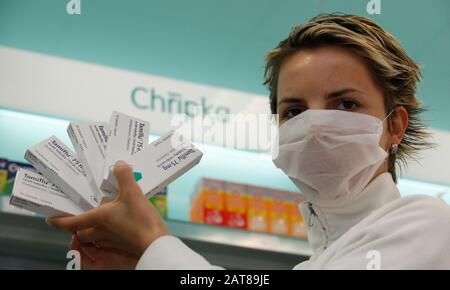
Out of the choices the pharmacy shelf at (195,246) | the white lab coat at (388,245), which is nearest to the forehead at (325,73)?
the white lab coat at (388,245)

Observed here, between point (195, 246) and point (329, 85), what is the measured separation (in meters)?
1.68

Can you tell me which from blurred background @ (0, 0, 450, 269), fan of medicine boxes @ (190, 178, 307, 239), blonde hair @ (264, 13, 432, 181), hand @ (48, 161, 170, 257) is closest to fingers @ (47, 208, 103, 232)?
hand @ (48, 161, 170, 257)

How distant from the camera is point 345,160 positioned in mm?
1592

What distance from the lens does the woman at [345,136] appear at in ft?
4.21

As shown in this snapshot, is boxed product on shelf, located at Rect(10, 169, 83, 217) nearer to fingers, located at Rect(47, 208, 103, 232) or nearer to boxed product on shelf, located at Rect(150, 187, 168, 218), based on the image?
fingers, located at Rect(47, 208, 103, 232)

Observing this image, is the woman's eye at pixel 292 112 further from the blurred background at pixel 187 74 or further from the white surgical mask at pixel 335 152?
the blurred background at pixel 187 74

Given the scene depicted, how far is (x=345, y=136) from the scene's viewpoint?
1596 mm

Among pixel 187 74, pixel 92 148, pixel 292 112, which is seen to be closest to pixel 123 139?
pixel 92 148

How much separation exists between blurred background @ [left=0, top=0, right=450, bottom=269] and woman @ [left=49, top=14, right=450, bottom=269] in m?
1.56

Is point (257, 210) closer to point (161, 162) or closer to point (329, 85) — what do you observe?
point (329, 85)

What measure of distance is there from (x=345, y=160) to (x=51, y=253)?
1630 millimetres

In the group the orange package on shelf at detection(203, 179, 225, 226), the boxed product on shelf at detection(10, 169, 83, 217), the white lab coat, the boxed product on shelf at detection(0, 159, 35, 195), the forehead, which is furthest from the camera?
the orange package on shelf at detection(203, 179, 225, 226)

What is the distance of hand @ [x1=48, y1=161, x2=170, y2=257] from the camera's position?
117 cm

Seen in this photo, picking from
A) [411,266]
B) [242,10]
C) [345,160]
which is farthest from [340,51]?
[242,10]
